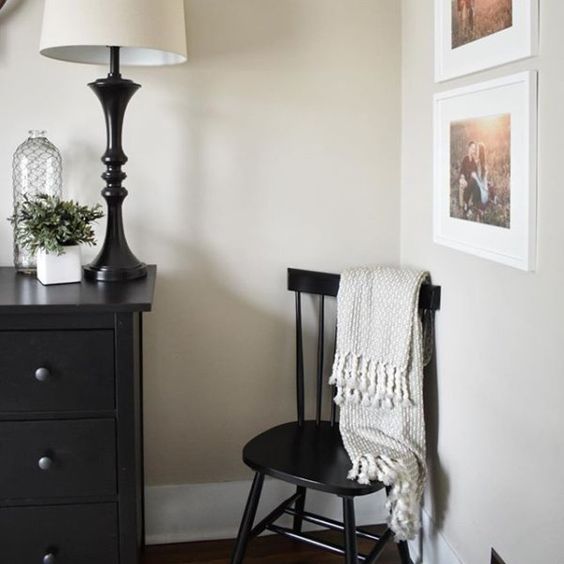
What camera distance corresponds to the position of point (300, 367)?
2.34 m

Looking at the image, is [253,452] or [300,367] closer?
[253,452]

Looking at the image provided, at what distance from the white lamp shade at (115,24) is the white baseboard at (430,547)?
1.47 meters

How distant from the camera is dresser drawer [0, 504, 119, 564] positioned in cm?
182

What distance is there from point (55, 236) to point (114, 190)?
8.2 inches

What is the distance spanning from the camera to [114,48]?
1986 mm

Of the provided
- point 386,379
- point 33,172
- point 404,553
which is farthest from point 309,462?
point 33,172

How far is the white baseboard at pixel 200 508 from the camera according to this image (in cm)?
243

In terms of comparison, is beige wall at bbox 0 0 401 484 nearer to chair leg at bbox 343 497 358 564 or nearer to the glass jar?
the glass jar

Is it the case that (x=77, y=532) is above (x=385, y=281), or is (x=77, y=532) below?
below

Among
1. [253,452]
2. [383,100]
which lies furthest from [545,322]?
[383,100]

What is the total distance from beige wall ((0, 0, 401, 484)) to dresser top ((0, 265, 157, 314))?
0.32 metres

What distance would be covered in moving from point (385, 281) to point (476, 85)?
0.60 metres

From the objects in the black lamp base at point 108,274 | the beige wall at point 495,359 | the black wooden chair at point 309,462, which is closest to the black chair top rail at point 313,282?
the black wooden chair at point 309,462

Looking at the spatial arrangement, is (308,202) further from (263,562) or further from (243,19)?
(263,562)
